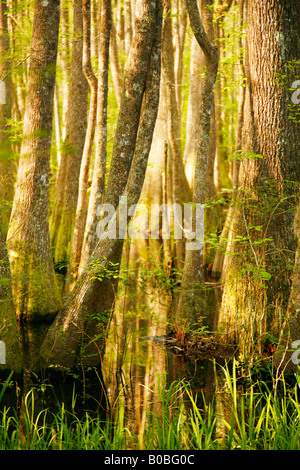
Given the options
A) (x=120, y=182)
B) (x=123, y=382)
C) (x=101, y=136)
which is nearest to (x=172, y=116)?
(x=101, y=136)

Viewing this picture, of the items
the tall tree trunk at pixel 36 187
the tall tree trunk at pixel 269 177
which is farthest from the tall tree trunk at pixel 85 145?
the tall tree trunk at pixel 269 177

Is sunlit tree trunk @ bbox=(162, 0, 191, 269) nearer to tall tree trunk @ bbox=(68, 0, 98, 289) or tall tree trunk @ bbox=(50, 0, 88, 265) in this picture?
tall tree trunk @ bbox=(50, 0, 88, 265)

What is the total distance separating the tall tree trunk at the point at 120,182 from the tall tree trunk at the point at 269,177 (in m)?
1.28

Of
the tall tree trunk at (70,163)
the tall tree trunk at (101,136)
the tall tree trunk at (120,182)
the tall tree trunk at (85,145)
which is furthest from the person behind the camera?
the tall tree trunk at (70,163)

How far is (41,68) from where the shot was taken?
6.75 metres

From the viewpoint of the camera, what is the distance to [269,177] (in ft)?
19.4

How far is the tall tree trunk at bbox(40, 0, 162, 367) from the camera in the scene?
549cm

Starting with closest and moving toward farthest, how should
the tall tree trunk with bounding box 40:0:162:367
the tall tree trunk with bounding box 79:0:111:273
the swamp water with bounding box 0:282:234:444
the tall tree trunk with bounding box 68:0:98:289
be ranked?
1. the swamp water with bounding box 0:282:234:444
2. the tall tree trunk with bounding box 40:0:162:367
3. the tall tree trunk with bounding box 79:0:111:273
4. the tall tree trunk with bounding box 68:0:98:289

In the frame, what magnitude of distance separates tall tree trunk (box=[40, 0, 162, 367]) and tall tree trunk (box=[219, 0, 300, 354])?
128 centimetres

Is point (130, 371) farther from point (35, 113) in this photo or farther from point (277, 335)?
point (35, 113)

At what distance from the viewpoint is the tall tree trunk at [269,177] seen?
19.2ft

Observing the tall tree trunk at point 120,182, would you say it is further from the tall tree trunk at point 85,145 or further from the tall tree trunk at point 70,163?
the tall tree trunk at point 70,163

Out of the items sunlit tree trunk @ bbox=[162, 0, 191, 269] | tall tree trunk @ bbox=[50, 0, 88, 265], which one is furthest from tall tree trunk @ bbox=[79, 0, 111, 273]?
tall tree trunk @ bbox=[50, 0, 88, 265]
